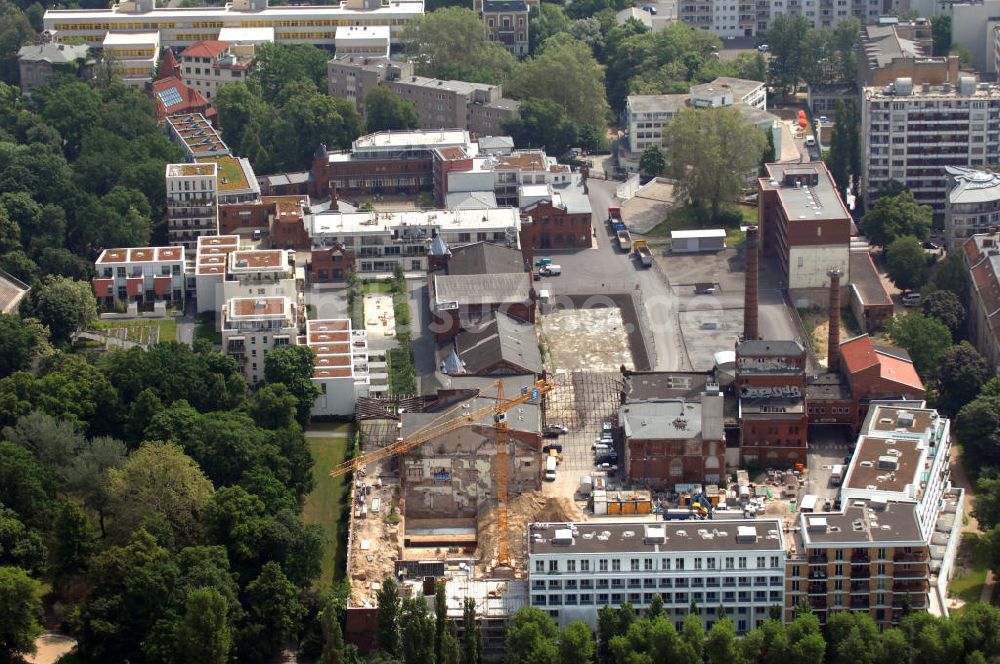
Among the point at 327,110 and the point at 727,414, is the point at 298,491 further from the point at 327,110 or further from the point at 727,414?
the point at 327,110

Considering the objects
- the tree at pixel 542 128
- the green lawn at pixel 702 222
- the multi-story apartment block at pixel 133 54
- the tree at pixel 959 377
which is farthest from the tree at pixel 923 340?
the multi-story apartment block at pixel 133 54

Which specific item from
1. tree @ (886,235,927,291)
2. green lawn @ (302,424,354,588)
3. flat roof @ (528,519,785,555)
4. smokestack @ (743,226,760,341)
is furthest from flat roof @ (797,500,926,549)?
tree @ (886,235,927,291)

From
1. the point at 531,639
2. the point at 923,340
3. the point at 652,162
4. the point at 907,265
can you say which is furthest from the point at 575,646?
the point at 652,162

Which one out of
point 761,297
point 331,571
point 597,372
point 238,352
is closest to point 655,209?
point 761,297

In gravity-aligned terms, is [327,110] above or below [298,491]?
above

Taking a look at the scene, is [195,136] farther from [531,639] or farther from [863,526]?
[863,526]

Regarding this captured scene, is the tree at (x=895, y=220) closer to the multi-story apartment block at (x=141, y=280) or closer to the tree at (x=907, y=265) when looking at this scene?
the tree at (x=907, y=265)
